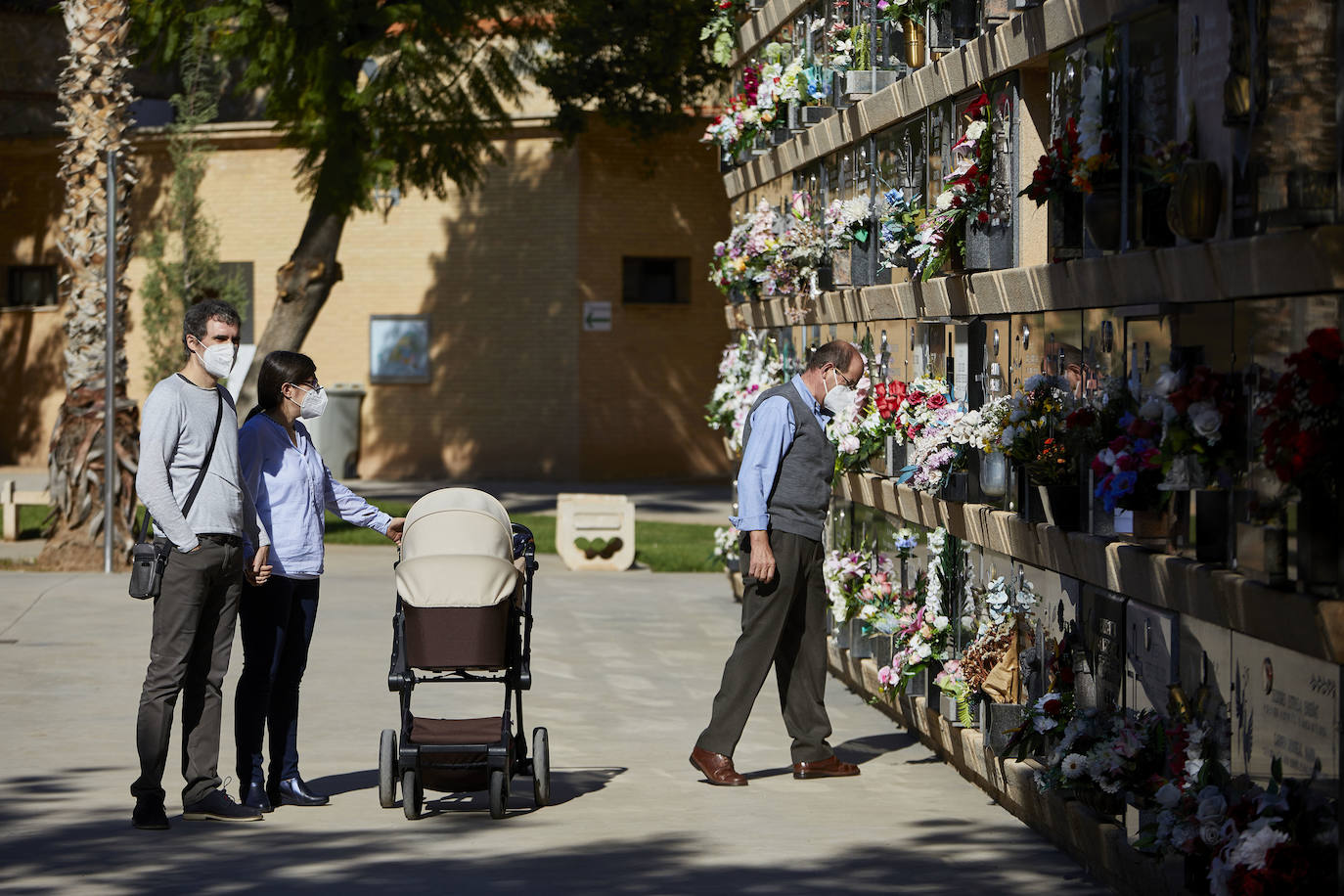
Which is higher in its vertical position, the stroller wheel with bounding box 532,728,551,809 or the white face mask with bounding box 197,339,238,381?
the white face mask with bounding box 197,339,238,381

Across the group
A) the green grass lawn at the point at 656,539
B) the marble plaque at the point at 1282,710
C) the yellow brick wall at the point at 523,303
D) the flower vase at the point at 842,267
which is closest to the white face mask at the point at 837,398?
the flower vase at the point at 842,267

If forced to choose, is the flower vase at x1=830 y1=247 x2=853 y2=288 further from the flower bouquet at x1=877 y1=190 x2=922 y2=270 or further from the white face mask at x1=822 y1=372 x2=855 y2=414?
the white face mask at x1=822 y1=372 x2=855 y2=414

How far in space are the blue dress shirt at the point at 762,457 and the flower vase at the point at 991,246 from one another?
1.12 metres

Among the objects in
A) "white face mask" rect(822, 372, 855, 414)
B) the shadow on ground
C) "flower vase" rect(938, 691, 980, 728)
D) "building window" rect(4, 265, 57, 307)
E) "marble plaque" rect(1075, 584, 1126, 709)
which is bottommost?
the shadow on ground

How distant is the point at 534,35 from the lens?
23828 millimetres

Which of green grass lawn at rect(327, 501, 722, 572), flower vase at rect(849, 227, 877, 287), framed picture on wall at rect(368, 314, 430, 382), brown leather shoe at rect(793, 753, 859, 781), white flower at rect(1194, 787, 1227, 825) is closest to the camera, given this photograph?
white flower at rect(1194, 787, 1227, 825)

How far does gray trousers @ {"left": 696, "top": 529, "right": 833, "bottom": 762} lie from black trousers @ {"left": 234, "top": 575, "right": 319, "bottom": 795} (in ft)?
6.55

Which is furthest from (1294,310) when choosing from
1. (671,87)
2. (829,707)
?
(671,87)

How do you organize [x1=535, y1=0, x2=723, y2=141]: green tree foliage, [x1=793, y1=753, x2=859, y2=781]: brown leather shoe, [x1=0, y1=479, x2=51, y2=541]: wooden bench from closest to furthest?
[x1=793, y1=753, x2=859, y2=781]: brown leather shoe < [x1=0, y1=479, x2=51, y2=541]: wooden bench < [x1=535, y1=0, x2=723, y2=141]: green tree foliage

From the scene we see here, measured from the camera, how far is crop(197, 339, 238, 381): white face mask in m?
8.06

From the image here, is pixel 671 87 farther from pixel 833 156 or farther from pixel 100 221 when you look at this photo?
pixel 833 156

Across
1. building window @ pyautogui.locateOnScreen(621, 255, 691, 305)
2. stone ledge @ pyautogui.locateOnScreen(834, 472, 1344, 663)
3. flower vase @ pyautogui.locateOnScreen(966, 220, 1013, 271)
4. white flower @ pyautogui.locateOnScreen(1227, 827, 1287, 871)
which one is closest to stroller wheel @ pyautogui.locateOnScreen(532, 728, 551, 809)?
stone ledge @ pyautogui.locateOnScreen(834, 472, 1344, 663)

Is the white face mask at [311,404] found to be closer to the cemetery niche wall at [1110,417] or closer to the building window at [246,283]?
the cemetery niche wall at [1110,417]

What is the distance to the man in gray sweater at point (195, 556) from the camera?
7.93 m
